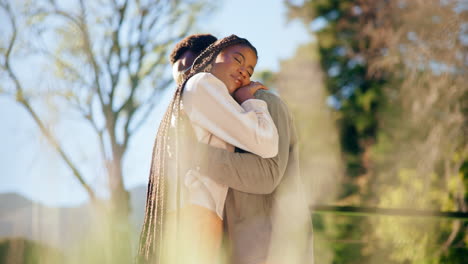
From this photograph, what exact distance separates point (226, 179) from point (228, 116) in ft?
0.46

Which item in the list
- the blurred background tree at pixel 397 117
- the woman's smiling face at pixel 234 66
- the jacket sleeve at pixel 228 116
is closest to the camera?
the jacket sleeve at pixel 228 116

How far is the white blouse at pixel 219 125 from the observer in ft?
3.87

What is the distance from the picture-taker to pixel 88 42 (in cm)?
715

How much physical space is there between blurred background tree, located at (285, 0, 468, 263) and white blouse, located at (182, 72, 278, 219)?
363cm

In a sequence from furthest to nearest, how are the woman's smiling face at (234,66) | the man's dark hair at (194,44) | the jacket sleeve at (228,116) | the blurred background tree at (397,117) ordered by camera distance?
the blurred background tree at (397,117)
the man's dark hair at (194,44)
the woman's smiling face at (234,66)
the jacket sleeve at (228,116)

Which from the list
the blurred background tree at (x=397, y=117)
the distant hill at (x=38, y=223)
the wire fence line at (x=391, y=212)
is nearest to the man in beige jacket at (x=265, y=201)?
the wire fence line at (x=391, y=212)

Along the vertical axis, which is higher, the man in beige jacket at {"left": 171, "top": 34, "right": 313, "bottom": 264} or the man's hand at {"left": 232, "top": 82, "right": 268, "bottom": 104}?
the man's hand at {"left": 232, "top": 82, "right": 268, "bottom": 104}

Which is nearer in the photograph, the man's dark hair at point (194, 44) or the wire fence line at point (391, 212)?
the man's dark hair at point (194, 44)

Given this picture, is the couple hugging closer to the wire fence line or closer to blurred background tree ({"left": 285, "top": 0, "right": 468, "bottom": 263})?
the wire fence line

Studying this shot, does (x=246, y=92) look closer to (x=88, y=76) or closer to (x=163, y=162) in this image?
(x=163, y=162)

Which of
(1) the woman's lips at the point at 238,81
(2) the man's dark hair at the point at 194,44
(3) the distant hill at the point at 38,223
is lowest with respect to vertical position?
(3) the distant hill at the point at 38,223

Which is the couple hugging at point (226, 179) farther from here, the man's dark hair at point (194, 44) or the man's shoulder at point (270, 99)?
the man's dark hair at point (194, 44)

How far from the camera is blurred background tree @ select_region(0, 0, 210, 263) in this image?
6844 millimetres

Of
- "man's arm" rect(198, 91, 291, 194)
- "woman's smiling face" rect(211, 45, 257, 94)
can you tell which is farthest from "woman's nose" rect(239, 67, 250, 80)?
"man's arm" rect(198, 91, 291, 194)
